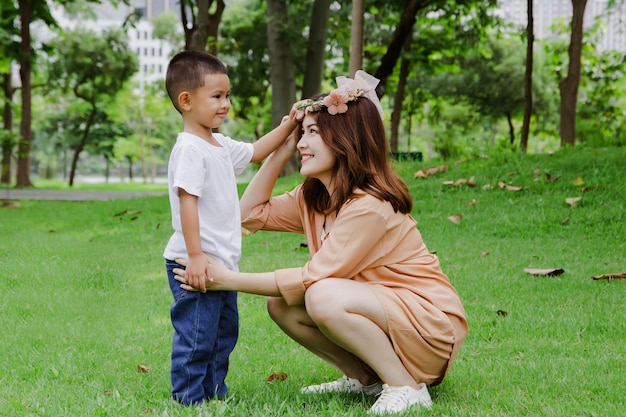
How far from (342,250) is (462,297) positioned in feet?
7.52

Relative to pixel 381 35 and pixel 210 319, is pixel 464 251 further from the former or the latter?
pixel 381 35

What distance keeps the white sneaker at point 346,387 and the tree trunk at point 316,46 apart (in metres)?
11.7

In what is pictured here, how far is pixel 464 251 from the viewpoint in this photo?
6422 millimetres

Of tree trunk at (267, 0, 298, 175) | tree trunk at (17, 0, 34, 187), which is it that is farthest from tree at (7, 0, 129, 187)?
tree trunk at (267, 0, 298, 175)

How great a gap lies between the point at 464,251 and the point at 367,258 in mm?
3523

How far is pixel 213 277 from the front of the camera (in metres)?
2.94

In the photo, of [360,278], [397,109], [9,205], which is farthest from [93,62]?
[360,278]

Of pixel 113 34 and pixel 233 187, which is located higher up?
pixel 113 34

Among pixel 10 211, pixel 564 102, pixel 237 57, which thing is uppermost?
pixel 237 57

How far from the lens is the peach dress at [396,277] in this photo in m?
2.95

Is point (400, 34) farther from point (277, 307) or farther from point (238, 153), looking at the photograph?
point (277, 307)

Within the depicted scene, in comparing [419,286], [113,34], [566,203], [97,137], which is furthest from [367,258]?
[97,137]

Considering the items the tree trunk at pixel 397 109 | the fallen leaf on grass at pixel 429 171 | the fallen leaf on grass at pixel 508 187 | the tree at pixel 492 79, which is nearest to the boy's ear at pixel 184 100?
the fallen leaf on grass at pixel 508 187

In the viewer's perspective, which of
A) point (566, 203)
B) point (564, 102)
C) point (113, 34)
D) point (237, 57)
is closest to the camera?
point (566, 203)
